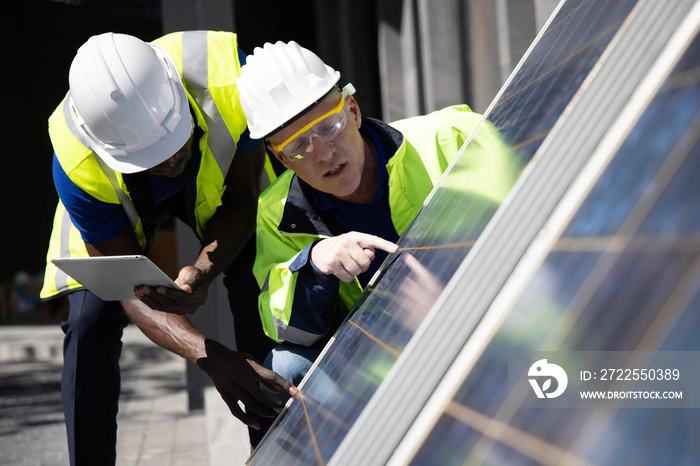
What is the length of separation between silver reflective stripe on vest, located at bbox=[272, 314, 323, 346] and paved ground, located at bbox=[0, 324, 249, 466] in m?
1.55

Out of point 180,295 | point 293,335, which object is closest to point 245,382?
point 293,335

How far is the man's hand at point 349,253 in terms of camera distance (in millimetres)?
1704

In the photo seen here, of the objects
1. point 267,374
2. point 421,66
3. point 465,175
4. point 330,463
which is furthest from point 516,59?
point 330,463

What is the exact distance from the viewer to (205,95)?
8.96ft

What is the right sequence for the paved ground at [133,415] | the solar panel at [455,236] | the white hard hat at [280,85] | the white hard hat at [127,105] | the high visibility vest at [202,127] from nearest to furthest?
the solar panel at [455,236] → the white hard hat at [280,85] → the white hard hat at [127,105] → the high visibility vest at [202,127] → the paved ground at [133,415]

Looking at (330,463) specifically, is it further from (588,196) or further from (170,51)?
(170,51)

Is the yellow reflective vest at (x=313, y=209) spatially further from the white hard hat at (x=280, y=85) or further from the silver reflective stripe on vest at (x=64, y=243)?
the silver reflective stripe on vest at (x=64, y=243)

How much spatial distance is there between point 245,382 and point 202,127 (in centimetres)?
94

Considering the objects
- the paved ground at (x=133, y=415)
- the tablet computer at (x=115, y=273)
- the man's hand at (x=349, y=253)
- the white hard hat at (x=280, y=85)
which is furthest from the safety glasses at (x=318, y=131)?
the paved ground at (x=133, y=415)

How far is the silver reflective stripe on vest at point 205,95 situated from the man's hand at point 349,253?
924 mm

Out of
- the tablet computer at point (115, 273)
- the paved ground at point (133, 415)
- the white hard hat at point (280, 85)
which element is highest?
the white hard hat at point (280, 85)

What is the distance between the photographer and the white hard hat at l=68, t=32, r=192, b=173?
8.25ft

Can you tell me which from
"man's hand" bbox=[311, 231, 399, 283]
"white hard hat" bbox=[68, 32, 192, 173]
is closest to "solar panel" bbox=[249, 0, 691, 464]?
"man's hand" bbox=[311, 231, 399, 283]

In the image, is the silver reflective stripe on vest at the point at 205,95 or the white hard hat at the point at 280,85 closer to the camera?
the white hard hat at the point at 280,85
